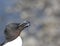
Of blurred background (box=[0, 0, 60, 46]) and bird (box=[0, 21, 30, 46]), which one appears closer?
bird (box=[0, 21, 30, 46])

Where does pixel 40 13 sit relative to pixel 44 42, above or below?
above

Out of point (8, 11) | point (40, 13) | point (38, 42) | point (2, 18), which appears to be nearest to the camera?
point (2, 18)

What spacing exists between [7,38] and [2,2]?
1.65m

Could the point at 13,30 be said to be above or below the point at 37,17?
below

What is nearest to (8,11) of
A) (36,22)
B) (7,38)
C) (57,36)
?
(36,22)

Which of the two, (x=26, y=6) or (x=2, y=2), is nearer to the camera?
(x=2, y=2)

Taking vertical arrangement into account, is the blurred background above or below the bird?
above

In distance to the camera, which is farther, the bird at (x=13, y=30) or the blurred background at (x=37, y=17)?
the blurred background at (x=37, y=17)

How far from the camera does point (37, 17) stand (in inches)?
166

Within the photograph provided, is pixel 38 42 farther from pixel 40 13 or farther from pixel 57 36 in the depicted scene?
pixel 40 13

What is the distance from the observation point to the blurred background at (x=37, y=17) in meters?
3.70

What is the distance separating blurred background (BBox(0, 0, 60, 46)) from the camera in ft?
12.1

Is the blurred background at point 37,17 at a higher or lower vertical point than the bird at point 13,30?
higher

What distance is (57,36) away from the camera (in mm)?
3818
